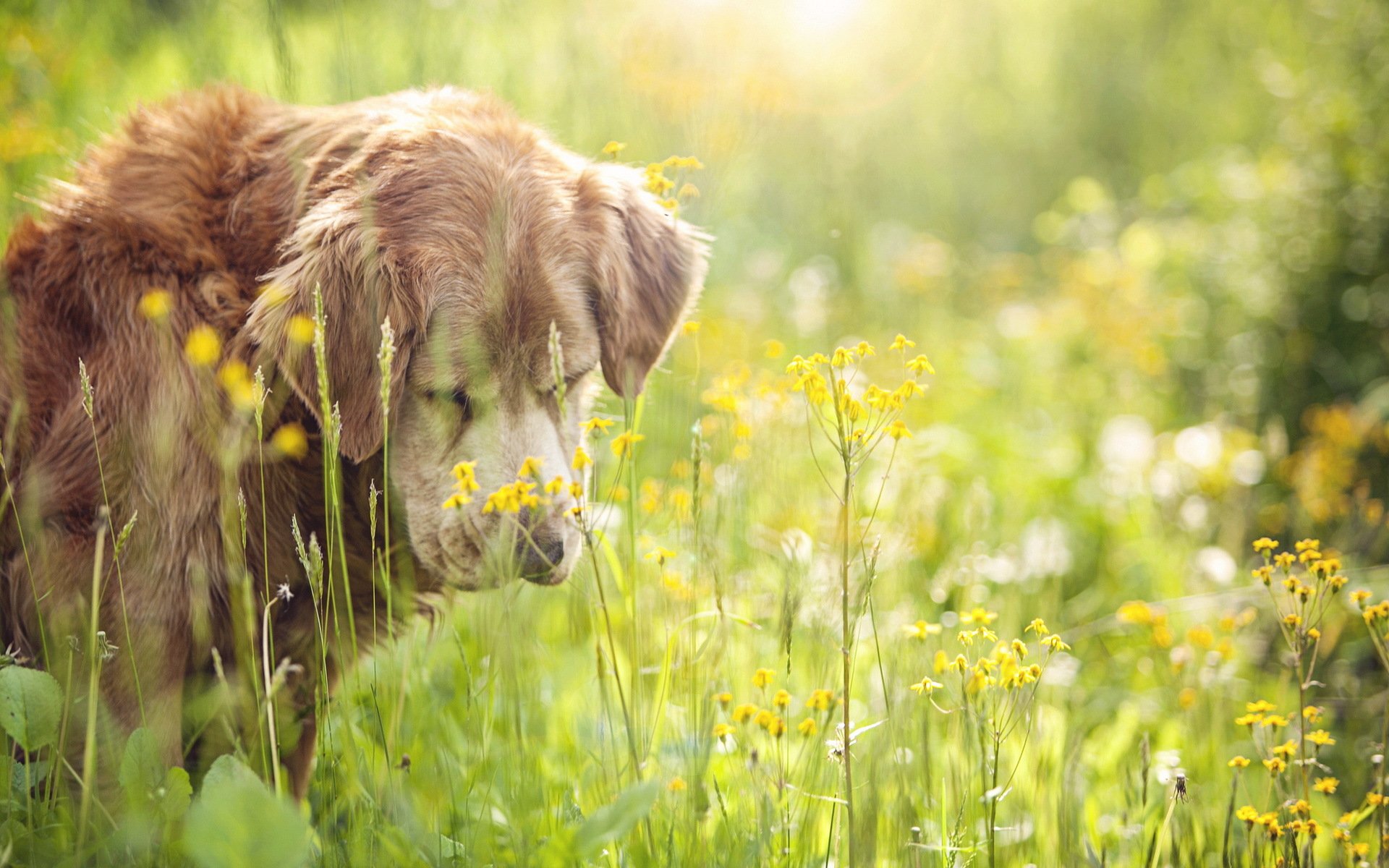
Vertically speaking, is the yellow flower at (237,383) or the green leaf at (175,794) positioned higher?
the yellow flower at (237,383)

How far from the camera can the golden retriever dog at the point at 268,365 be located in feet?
5.62

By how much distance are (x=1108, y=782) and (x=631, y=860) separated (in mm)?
1429

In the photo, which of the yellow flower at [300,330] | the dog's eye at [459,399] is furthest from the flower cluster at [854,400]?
the yellow flower at [300,330]

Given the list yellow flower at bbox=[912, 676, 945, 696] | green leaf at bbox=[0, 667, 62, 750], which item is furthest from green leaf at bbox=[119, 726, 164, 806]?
yellow flower at bbox=[912, 676, 945, 696]

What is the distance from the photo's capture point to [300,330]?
5.27ft

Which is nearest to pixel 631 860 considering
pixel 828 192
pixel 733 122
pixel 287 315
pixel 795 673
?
pixel 795 673

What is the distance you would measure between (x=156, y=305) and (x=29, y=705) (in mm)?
671

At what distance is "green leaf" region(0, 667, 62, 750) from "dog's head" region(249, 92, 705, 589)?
0.59m

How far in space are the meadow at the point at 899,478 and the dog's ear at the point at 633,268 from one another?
0.15 m

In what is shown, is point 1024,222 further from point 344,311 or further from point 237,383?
point 237,383

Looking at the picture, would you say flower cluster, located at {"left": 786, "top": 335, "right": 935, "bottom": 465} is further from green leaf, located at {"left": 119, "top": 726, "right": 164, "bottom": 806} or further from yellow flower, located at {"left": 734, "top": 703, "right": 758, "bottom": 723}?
green leaf, located at {"left": 119, "top": 726, "right": 164, "bottom": 806}

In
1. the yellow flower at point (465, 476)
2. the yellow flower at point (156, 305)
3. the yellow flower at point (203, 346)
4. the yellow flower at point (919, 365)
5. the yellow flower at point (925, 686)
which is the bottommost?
the yellow flower at point (925, 686)

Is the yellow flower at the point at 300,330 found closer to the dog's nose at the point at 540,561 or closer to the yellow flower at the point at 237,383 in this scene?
the yellow flower at the point at 237,383

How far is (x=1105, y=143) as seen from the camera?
6375 mm
